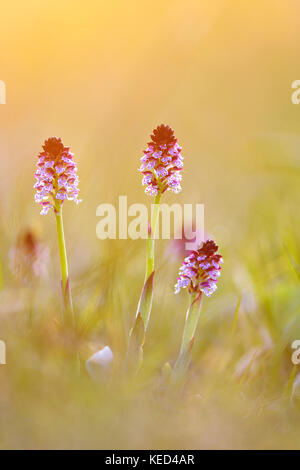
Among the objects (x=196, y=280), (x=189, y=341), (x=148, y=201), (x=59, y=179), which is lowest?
(x=189, y=341)

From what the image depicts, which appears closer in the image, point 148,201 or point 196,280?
point 196,280

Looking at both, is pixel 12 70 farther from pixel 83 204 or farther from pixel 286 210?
pixel 286 210

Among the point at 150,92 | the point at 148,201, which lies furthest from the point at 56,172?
the point at 150,92

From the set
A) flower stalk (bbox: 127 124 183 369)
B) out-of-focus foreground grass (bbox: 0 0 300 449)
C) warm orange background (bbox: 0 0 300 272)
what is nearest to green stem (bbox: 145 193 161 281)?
flower stalk (bbox: 127 124 183 369)

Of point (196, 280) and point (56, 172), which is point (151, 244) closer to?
Answer: point (196, 280)

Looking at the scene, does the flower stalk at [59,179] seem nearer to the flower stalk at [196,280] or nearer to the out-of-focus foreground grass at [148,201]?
the out-of-focus foreground grass at [148,201]

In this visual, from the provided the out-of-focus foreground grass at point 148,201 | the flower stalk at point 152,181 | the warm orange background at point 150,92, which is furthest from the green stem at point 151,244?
the warm orange background at point 150,92
